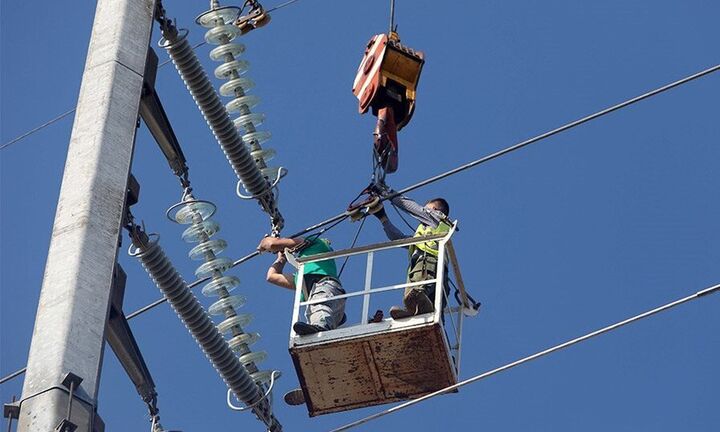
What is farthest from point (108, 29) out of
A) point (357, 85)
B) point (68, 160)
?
point (357, 85)

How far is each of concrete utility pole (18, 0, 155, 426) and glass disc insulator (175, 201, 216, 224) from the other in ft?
10.4

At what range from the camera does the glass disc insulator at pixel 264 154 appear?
1489 cm

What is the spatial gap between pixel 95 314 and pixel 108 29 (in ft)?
7.39

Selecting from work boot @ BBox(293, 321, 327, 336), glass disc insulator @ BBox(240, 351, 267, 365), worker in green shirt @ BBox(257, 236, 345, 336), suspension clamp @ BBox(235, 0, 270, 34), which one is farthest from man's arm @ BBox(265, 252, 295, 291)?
suspension clamp @ BBox(235, 0, 270, 34)

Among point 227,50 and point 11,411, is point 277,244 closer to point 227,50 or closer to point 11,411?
point 227,50

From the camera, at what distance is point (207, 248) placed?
14.1 m

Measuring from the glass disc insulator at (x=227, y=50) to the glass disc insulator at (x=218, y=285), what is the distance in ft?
7.10

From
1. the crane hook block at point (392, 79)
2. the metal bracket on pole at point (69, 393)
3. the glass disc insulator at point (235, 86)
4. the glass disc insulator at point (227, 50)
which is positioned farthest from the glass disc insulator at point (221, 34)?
the metal bracket on pole at point (69, 393)

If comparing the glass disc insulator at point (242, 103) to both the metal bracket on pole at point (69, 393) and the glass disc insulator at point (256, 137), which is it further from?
the metal bracket on pole at point (69, 393)

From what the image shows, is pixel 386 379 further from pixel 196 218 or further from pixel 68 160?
pixel 68 160

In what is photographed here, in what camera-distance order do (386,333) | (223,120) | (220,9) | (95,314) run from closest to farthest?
(95,314), (386,333), (223,120), (220,9)

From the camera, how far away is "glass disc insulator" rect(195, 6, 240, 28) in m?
15.1

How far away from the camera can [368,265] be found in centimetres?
1242

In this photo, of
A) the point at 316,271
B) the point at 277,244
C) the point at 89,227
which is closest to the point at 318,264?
the point at 316,271
